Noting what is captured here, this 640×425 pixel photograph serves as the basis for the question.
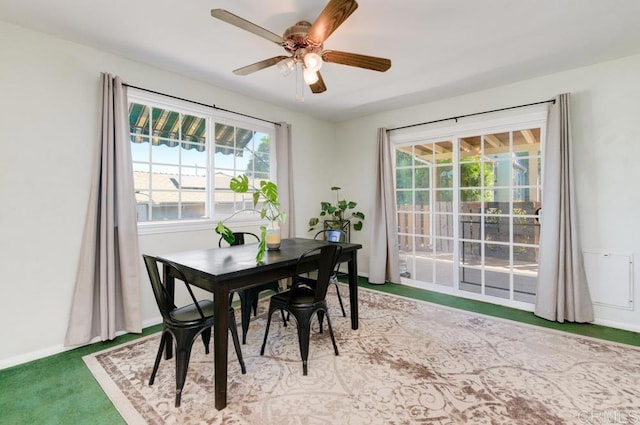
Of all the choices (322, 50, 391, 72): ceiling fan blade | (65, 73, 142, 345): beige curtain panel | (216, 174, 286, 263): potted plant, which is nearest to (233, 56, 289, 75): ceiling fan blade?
(322, 50, 391, 72): ceiling fan blade

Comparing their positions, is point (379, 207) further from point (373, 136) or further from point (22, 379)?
point (22, 379)

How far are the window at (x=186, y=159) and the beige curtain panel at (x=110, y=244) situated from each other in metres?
0.25

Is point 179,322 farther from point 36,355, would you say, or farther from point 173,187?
point 173,187

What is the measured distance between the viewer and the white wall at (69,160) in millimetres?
2275

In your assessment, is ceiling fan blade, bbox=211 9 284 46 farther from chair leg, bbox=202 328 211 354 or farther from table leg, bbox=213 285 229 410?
chair leg, bbox=202 328 211 354

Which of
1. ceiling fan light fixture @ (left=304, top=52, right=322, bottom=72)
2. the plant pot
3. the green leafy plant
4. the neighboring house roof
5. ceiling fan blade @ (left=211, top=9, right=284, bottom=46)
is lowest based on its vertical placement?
the plant pot

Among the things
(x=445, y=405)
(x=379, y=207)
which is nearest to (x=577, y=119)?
(x=379, y=207)

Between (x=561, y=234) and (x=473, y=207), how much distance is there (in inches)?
37.6

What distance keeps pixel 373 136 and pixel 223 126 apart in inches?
87.6

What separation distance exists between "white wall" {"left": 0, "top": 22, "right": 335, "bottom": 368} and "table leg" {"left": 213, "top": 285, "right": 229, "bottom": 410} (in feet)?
5.39

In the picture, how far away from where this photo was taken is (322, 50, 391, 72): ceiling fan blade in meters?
2.09

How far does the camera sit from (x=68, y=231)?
8.23ft

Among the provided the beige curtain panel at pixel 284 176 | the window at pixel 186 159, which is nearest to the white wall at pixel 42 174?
the window at pixel 186 159

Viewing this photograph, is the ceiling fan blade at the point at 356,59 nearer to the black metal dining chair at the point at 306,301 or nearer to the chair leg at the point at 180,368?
the black metal dining chair at the point at 306,301
